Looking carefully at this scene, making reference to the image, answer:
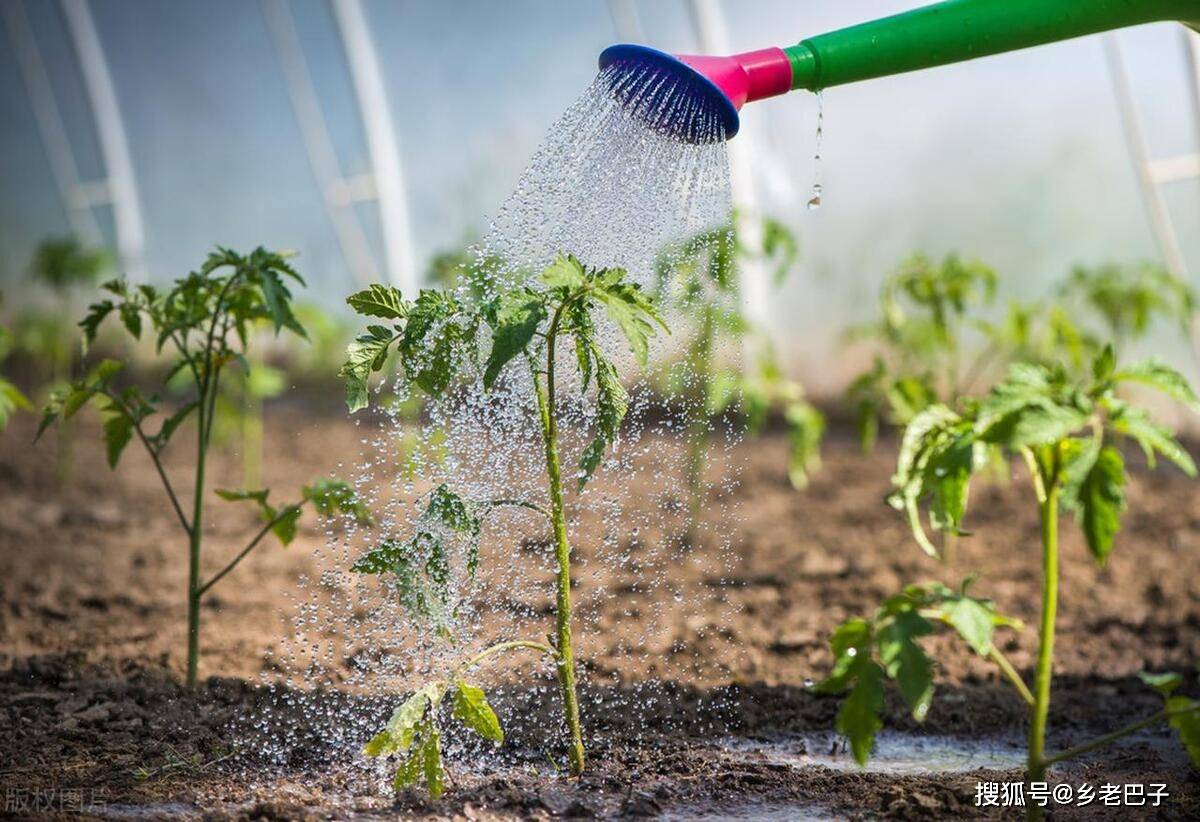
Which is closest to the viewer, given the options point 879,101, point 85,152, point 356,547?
point 356,547

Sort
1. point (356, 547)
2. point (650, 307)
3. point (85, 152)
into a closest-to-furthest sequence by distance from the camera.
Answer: point (650, 307), point (356, 547), point (85, 152)

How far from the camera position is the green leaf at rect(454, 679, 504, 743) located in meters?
2.26

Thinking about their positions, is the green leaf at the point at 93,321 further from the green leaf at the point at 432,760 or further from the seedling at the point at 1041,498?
the seedling at the point at 1041,498

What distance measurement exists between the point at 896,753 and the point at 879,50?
1.59 meters

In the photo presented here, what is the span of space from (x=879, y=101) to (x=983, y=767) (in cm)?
482

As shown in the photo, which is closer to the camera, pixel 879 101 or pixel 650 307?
pixel 650 307

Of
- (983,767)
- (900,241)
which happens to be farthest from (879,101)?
(983,767)

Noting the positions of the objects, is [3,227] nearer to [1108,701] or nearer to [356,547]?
[356,547]

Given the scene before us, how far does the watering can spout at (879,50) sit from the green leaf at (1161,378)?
2.11 feet

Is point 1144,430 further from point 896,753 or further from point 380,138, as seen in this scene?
point 380,138

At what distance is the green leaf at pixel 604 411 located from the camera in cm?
Result: 223

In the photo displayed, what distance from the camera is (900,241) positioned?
23.1 ft

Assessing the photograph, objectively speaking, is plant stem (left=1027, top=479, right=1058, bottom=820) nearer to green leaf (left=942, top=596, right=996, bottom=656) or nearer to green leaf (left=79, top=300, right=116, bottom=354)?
green leaf (left=942, top=596, right=996, bottom=656)

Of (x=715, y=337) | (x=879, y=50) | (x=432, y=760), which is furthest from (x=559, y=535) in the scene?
(x=715, y=337)
